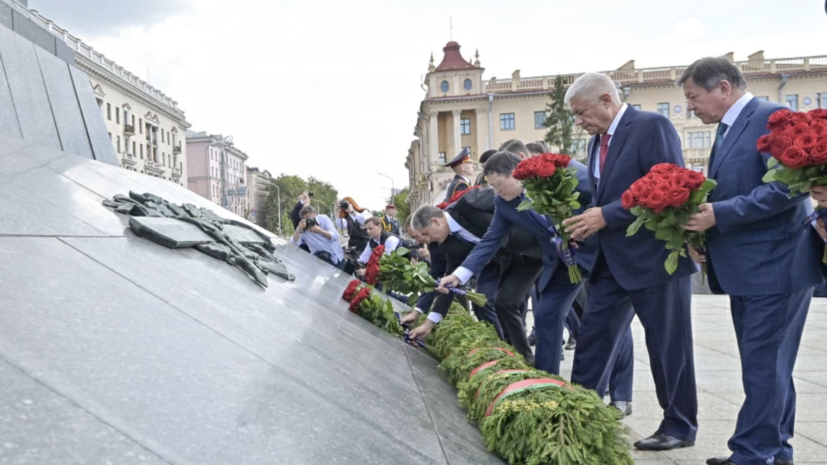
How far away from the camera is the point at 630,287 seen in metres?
3.30

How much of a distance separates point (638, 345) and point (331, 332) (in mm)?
4599

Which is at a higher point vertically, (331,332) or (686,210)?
(686,210)

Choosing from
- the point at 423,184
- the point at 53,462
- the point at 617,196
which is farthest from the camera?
the point at 423,184

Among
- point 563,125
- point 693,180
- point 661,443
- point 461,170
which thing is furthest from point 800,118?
point 563,125

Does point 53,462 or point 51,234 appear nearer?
point 53,462

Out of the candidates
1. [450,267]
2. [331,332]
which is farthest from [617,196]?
[450,267]

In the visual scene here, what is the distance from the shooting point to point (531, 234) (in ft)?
15.1

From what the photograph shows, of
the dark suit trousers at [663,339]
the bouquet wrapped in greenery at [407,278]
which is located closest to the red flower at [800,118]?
the dark suit trousers at [663,339]

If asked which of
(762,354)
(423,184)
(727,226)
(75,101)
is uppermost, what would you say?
(423,184)

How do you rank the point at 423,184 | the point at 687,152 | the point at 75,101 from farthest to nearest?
1. the point at 423,184
2. the point at 687,152
3. the point at 75,101

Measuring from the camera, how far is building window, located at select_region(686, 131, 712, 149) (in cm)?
5881

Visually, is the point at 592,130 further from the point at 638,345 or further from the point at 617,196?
the point at 638,345

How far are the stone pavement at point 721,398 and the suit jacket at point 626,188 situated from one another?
2.91 feet

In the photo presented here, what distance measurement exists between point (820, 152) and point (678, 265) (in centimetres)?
106
